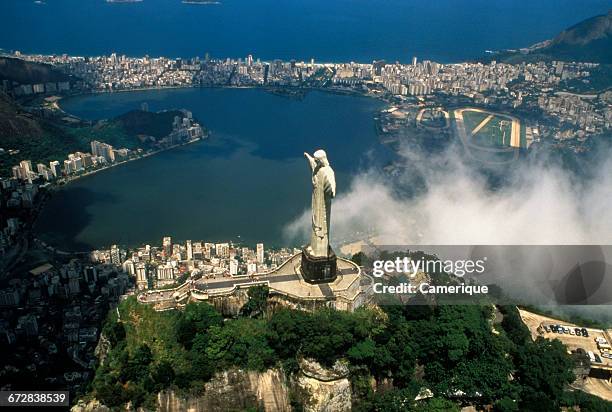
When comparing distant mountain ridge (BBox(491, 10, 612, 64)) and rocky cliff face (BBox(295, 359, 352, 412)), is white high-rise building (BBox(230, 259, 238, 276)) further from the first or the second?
distant mountain ridge (BBox(491, 10, 612, 64))

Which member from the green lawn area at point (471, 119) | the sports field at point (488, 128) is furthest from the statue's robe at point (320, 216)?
the green lawn area at point (471, 119)

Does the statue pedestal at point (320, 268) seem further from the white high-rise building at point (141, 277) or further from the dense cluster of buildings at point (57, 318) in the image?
the white high-rise building at point (141, 277)

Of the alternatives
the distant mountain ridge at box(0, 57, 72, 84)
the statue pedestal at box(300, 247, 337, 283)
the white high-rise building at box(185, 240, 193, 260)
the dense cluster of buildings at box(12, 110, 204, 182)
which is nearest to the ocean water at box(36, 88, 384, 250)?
the dense cluster of buildings at box(12, 110, 204, 182)

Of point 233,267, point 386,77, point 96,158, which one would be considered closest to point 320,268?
point 233,267

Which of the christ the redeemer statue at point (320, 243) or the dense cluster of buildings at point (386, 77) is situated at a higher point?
the dense cluster of buildings at point (386, 77)

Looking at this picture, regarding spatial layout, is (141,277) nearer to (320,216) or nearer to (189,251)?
(189,251)

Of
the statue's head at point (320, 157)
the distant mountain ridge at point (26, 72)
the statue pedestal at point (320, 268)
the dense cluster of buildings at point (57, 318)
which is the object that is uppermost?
the distant mountain ridge at point (26, 72)
